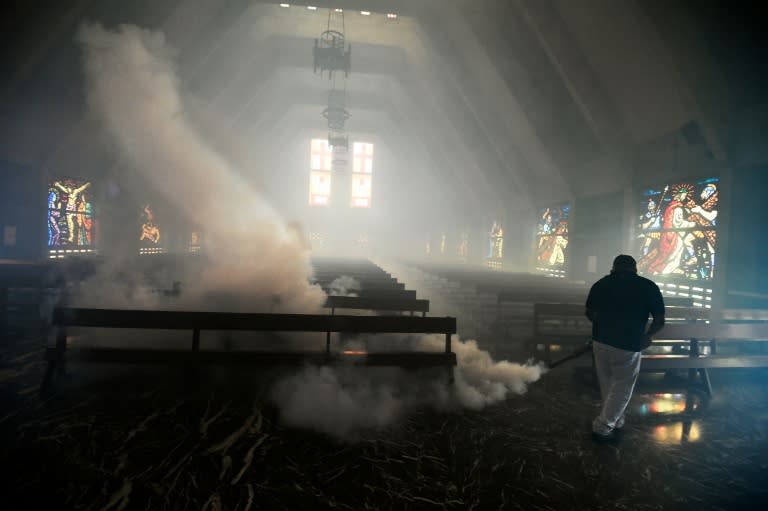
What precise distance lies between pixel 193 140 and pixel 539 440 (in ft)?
30.9

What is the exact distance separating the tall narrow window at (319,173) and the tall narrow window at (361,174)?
245cm

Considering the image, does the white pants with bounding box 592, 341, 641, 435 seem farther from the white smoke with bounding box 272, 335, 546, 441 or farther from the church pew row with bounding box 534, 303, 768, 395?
the church pew row with bounding box 534, 303, 768, 395

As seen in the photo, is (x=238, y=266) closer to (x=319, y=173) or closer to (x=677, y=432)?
(x=677, y=432)

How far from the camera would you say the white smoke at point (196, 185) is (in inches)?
288

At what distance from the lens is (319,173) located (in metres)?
37.7

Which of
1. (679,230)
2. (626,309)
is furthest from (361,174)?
(626,309)

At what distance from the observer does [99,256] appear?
1475 centimetres

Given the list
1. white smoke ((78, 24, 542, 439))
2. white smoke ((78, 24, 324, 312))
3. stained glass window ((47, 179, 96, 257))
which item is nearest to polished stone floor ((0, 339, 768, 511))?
white smoke ((78, 24, 542, 439))

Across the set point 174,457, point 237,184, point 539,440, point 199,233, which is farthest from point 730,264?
point 199,233

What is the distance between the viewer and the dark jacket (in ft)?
12.2

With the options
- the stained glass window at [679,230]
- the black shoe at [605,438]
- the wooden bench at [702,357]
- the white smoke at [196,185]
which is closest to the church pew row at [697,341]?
the wooden bench at [702,357]

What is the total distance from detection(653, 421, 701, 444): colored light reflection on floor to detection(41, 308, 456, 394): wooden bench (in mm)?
2108

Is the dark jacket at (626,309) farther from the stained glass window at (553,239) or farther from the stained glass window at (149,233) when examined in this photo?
the stained glass window at (149,233)

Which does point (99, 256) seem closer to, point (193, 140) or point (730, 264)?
point (193, 140)
